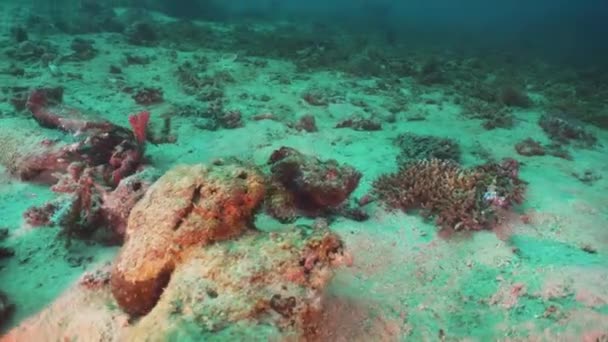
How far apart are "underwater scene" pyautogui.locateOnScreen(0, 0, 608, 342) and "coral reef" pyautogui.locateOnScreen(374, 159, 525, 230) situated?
25mm

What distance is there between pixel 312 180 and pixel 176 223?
1973 millimetres

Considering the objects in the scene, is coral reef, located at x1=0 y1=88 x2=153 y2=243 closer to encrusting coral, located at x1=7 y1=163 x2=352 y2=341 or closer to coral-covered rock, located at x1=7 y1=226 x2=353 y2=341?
encrusting coral, located at x1=7 y1=163 x2=352 y2=341

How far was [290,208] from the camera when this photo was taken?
16.4 feet

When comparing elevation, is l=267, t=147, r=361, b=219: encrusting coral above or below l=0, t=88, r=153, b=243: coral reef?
above

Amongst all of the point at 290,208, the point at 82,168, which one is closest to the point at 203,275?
the point at 290,208

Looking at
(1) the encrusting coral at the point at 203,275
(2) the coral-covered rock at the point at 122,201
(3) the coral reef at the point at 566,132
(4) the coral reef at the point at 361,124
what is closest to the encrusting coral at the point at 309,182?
(1) the encrusting coral at the point at 203,275

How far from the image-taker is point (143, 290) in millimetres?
3484

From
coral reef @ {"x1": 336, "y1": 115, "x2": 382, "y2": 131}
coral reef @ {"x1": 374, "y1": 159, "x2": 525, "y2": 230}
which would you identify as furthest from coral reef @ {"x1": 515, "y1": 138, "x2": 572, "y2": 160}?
coral reef @ {"x1": 336, "y1": 115, "x2": 382, "y2": 131}

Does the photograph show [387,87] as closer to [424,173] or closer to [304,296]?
[424,173]

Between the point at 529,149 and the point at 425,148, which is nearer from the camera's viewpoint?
the point at 425,148

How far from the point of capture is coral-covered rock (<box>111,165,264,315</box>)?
3451 mm

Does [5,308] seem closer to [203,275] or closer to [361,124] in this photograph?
[203,275]

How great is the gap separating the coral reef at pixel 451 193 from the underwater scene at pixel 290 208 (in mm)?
25

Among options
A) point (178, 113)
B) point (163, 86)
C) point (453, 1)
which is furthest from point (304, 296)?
point (453, 1)
